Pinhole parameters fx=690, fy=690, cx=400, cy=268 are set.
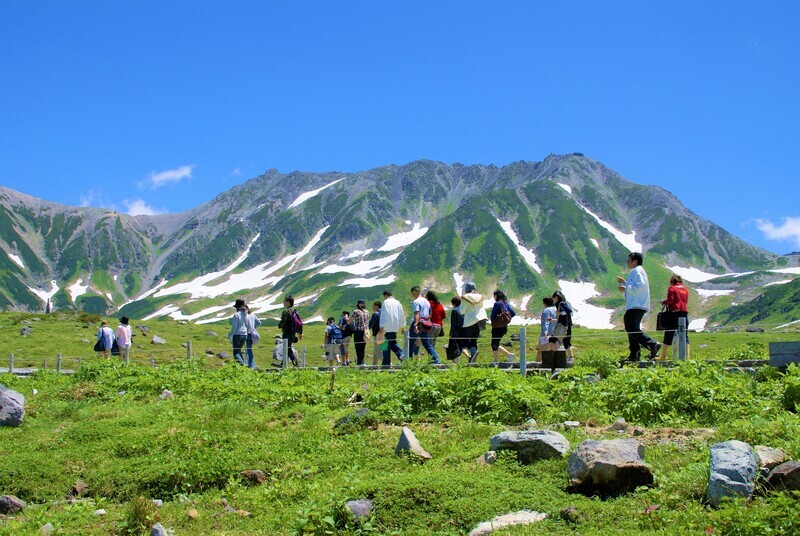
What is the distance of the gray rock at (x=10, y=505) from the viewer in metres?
10.6

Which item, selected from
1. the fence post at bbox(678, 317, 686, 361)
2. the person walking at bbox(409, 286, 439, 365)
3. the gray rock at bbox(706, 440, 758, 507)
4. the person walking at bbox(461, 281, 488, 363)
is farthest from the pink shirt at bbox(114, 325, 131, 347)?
the gray rock at bbox(706, 440, 758, 507)

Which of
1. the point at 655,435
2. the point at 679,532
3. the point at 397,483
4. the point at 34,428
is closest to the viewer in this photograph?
the point at 679,532

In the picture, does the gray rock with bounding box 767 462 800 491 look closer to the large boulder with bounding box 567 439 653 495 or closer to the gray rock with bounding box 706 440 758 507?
the gray rock with bounding box 706 440 758 507

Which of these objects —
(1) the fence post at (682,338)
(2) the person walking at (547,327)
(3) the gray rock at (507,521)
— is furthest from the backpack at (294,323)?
(3) the gray rock at (507,521)

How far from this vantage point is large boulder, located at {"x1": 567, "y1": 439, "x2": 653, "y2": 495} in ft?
28.4

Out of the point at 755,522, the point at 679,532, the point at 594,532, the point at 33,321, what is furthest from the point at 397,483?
the point at 33,321

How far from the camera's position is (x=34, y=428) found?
15.3 m

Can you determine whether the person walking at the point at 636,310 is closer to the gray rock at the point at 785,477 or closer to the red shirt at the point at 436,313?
the red shirt at the point at 436,313

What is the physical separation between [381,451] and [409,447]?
25.2 inches

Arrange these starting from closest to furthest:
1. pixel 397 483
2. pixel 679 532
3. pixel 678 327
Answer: pixel 679 532, pixel 397 483, pixel 678 327

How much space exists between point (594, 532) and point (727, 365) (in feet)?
37.0

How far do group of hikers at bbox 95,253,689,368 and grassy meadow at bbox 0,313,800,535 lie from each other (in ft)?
8.44

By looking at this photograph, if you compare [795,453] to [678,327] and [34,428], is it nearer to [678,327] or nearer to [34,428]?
[678,327]

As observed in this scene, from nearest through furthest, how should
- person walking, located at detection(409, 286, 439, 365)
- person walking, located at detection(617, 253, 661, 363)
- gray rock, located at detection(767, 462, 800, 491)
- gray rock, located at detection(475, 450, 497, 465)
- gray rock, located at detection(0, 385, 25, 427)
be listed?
1. gray rock, located at detection(767, 462, 800, 491)
2. gray rock, located at detection(475, 450, 497, 465)
3. gray rock, located at detection(0, 385, 25, 427)
4. person walking, located at detection(617, 253, 661, 363)
5. person walking, located at detection(409, 286, 439, 365)
